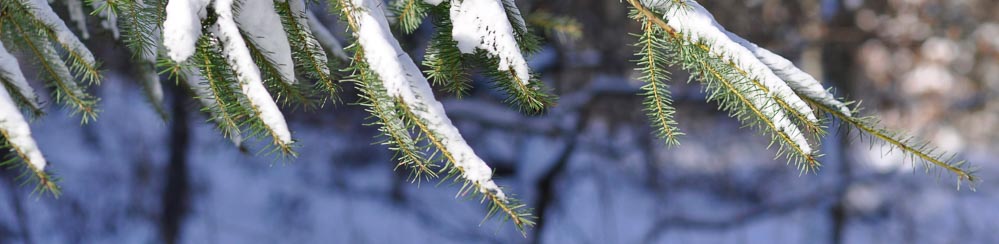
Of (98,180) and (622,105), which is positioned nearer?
(98,180)

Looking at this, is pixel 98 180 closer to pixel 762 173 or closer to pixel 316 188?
pixel 316 188

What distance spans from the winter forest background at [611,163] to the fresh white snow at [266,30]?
275 cm

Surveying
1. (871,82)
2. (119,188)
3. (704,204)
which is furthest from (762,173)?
(119,188)

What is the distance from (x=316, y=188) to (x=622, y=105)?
63.7 inches

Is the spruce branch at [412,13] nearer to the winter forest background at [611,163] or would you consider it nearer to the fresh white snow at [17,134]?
the fresh white snow at [17,134]

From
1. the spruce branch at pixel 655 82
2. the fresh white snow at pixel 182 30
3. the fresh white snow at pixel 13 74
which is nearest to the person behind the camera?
the fresh white snow at pixel 182 30

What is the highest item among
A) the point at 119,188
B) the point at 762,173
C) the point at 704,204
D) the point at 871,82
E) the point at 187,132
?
the point at 871,82

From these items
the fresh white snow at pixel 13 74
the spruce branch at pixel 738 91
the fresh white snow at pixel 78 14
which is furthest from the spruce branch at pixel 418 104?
the fresh white snow at pixel 78 14

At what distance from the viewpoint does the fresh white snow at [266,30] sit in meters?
0.71

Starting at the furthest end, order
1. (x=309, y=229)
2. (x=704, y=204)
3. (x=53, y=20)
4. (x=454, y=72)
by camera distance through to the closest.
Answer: (x=704, y=204) → (x=309, y=229) → (x=53, y=20) → (x=454, y=72)

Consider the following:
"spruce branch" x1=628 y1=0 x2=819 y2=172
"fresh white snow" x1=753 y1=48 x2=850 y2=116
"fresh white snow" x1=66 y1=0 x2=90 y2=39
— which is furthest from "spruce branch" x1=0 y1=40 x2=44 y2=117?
"fresh white snow" x1=753 y1=48 x2=850 y2=116

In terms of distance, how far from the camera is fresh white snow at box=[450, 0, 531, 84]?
68 cm

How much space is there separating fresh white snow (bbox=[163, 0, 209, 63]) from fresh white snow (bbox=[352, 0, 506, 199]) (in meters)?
0.13

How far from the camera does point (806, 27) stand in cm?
394
